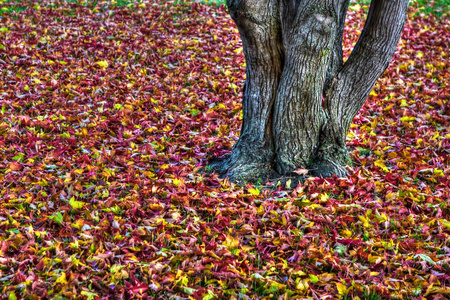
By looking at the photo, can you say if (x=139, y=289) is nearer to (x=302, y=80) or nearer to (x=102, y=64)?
(x=302, y=80)

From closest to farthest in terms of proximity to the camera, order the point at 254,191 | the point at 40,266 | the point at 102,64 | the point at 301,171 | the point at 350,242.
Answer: the point at 40,266 < the point at 350,242 < the point at 254,191 < the point at 301,171 < the point at 102,64

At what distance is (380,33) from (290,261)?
219cm

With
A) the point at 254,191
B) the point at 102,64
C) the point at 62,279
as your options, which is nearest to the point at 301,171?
the point at 254,191

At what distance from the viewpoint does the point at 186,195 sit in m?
3.88

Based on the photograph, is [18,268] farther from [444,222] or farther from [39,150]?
[444,222]

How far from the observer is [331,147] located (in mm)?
4219

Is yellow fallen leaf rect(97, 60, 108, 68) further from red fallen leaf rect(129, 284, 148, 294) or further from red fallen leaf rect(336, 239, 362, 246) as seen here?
red fallen leaf rect(336, 239, 362, 246)

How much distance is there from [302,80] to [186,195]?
141 centimetres

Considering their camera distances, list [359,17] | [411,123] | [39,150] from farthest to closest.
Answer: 1. [359,17]
2. [411,123]
3. [39,150]

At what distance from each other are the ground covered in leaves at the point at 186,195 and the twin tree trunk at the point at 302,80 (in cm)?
28

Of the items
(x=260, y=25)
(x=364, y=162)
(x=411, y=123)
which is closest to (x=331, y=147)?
(x=364, y=162)

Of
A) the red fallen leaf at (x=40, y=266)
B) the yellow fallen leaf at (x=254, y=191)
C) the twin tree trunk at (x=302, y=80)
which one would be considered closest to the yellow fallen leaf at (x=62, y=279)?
the red fallen leaf at (x=40, y=266)

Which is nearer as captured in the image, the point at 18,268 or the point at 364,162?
the point at 18,268

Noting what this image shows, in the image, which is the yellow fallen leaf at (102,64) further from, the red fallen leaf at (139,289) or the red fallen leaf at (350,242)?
the red fallen leaf at (350,242)
